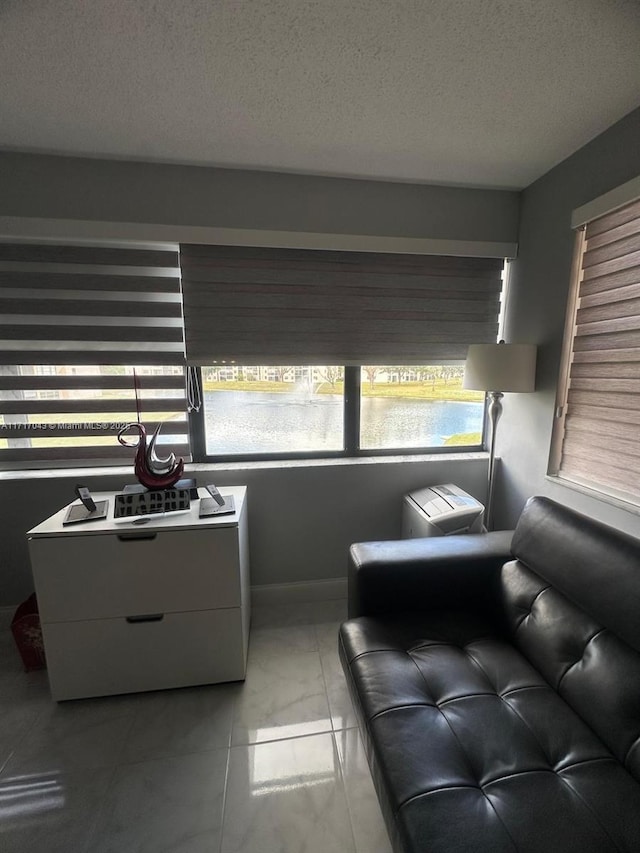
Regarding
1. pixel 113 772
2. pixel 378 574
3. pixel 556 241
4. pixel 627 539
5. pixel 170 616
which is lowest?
pixel 113 772

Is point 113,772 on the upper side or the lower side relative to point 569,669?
lower

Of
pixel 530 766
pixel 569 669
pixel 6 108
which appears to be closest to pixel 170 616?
pixel 530 766

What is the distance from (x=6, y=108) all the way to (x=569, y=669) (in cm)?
277

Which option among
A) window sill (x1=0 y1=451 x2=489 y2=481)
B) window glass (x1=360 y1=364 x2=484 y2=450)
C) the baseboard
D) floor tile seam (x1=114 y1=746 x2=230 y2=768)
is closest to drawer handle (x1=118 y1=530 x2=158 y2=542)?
window sill (x1=0 y1=451 x2=489 y2=481)

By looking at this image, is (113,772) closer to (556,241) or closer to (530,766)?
(530,766)

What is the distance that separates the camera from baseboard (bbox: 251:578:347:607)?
2020mm

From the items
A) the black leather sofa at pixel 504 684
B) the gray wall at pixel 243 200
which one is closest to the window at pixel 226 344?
the gray wall at pixel 243 200

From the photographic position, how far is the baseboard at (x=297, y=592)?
6.63ft

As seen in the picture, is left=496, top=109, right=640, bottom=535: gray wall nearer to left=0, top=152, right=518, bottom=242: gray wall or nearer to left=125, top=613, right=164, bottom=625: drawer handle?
left=0, top=152, right=518, bottom=242: gray wall

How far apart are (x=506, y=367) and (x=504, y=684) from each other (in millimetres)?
1283

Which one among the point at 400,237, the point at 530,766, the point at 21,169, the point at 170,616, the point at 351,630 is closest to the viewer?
the point at 530,766

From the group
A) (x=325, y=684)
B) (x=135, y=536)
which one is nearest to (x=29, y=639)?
(x=135, y=536)

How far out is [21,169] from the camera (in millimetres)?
1587

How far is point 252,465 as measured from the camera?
6.39 ft
